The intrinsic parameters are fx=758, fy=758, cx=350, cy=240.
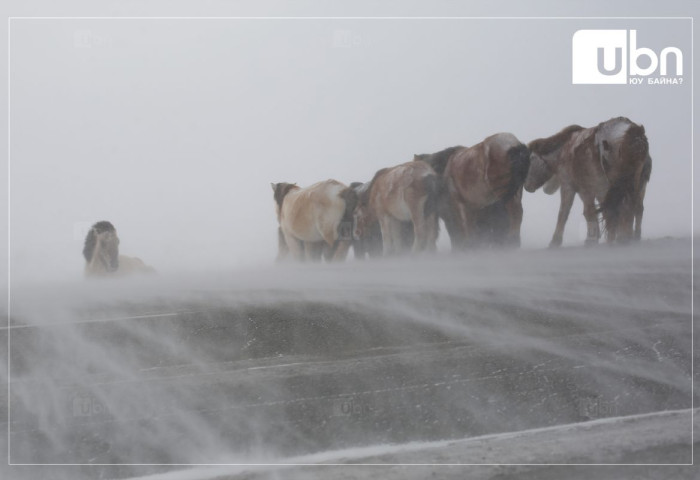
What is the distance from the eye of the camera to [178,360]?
2.78 metres

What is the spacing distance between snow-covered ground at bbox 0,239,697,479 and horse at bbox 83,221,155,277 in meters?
0.05

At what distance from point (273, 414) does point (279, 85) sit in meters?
1.22

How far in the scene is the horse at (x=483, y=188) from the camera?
2834 millimetres

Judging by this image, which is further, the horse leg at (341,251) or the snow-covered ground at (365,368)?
the horse leg at (341,251)

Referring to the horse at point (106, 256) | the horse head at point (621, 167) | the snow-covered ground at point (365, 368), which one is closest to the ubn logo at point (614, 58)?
the horse head at point (621, 167)

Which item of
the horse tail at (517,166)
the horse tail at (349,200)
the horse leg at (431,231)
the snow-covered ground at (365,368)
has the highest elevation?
the horse tail at (517,166)

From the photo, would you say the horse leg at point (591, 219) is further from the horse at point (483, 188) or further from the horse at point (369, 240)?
the horse at point (369, 240)

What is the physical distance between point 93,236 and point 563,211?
175 cm

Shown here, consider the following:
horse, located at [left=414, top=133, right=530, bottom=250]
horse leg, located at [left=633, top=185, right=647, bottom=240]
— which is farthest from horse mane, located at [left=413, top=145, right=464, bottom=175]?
horse leg, located at [left=633, top=185, right=647, bottom=240]

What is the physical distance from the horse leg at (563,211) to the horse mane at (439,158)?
1.42ft

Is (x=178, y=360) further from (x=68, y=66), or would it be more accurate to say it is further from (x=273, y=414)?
(x=68, y=66)

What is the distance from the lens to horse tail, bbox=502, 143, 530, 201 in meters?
2.84

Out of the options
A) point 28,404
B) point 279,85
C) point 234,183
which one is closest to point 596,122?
point 279,85

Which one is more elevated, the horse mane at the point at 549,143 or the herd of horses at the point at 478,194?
the horse mane at the point at 549,143
